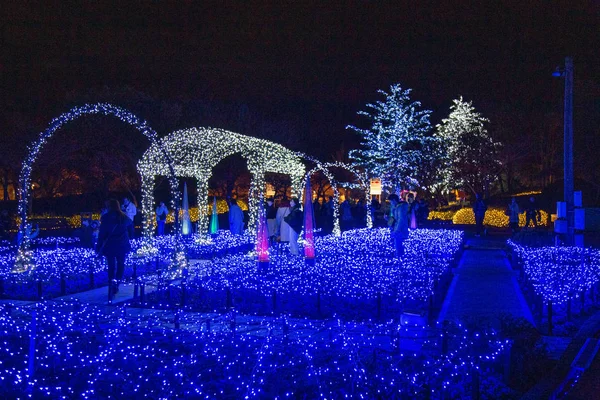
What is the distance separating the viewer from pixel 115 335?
7992 mm

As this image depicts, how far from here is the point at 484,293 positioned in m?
12.0

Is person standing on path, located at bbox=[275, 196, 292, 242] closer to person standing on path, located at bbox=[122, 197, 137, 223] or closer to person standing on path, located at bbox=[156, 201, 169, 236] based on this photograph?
person standing on path, located at bbox=[122, 197, 137, 223]

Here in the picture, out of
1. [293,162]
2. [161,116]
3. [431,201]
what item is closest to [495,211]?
[431,201]

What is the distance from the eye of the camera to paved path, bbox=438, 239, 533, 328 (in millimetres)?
9883

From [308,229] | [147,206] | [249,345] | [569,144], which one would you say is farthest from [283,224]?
[249,345]

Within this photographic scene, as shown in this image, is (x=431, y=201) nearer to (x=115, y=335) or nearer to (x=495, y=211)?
(x=495, y=211)

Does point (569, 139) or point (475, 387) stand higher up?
point (569, 139)

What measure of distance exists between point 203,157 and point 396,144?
29.6m

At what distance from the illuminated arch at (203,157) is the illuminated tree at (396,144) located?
25.7 meters

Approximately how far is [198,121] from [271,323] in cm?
3437

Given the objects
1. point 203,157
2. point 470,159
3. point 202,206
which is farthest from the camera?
point 470,159

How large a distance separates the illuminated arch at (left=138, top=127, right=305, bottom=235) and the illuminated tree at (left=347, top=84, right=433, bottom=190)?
25721 millimetres

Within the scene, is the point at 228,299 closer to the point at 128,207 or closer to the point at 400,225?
the point at 400,225

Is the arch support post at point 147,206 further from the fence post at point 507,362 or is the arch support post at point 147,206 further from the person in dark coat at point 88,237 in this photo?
the fence post at point 507,362
